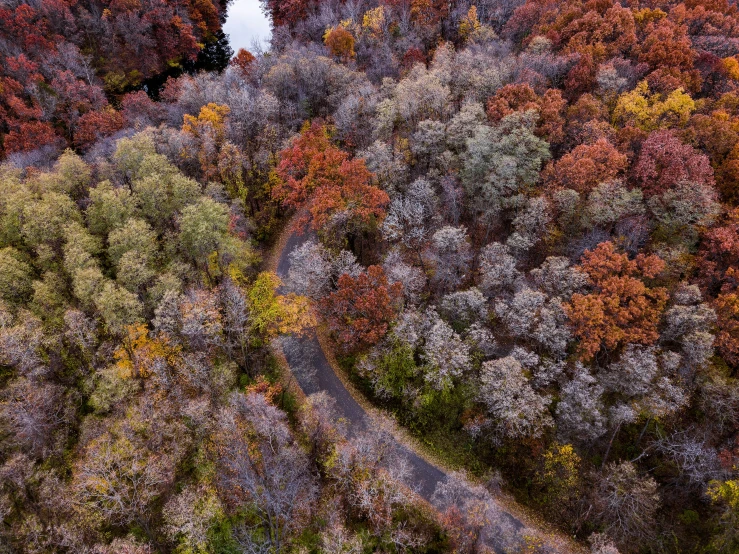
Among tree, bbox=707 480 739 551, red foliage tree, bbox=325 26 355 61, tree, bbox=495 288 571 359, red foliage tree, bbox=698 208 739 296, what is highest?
red foliage tree, bbox=325 26 355 61

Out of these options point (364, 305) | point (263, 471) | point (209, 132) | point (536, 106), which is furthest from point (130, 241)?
point (536, 106)

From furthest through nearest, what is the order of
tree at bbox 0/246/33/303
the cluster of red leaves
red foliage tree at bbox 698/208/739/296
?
1. the cluster of red leaves
2. tree at bbox 0/246/33/303
3. red foliage tree at bbox 698/208/739/296

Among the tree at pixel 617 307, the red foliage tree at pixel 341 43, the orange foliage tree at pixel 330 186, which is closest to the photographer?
the tree at pixel 617 307

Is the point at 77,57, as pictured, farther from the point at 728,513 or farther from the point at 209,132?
the point at 728,513

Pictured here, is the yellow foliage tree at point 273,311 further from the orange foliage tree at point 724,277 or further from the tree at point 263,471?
the orange foliage tree at point 724,277

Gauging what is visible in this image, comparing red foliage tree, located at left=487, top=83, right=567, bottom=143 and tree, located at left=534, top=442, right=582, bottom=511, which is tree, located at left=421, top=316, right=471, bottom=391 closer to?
tree, located at left=534, top=442, right=582, bottom=511

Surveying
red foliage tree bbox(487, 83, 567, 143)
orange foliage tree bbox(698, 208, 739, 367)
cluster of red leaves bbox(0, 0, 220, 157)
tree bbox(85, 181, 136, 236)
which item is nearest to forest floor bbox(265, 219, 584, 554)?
tree bbox(85, 181, 136, 236)

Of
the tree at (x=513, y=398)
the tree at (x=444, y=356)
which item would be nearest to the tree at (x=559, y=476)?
the tree at (x=513, y=398)
